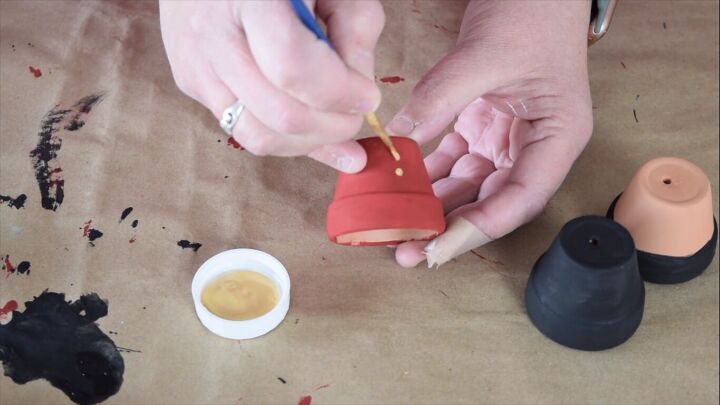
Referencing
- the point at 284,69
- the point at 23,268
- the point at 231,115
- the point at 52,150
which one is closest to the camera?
the point at 284,69

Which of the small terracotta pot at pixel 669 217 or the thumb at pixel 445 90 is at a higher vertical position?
the thumb at pixel 445 90

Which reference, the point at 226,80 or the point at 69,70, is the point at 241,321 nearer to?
the point at 226,80

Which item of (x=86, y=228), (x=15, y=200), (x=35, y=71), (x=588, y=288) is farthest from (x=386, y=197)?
(x=35, y=71)

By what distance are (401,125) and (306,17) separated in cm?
28

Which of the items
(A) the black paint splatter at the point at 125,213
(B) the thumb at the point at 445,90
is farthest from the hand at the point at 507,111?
(A) the black paint splatter at the point at 125,213

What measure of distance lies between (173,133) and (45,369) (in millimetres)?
434

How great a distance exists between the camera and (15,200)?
45.8 inches

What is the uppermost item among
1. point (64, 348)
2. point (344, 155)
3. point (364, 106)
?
point (364, 106)

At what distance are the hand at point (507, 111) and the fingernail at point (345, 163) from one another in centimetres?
11

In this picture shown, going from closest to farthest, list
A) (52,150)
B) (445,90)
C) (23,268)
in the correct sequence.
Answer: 1. (445,90)
2. (23,268)
3. (52,150)

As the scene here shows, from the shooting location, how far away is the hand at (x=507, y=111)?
1.01 m

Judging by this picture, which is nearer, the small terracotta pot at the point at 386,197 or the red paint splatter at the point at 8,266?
the small terracotta pot at the point at 386,197

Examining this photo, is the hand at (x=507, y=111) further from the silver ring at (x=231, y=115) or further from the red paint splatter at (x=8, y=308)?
the red paint splatter at (x=8, y=308)

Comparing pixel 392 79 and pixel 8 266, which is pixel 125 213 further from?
pixel 392 79
